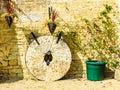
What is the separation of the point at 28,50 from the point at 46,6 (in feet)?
3.93

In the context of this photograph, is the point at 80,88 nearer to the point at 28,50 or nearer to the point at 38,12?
the point at 28,50

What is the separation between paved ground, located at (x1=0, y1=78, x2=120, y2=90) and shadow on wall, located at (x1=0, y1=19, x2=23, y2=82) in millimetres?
300

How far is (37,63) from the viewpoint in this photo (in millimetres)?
7734

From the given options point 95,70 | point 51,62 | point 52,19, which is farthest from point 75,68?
point 52,19

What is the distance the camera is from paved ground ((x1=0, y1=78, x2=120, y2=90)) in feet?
23.5

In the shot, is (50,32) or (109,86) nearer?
(109,86)

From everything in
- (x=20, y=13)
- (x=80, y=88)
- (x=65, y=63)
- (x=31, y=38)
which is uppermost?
(x=20, y=13)

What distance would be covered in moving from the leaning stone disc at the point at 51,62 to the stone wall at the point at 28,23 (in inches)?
9.7

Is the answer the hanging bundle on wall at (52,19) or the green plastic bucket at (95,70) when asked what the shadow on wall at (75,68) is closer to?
the green plastic bucket at (95,70)

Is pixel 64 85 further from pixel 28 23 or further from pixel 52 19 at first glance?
pixel 28 23

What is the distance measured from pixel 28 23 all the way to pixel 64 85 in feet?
5.95

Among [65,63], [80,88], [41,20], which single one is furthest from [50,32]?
[80,88]

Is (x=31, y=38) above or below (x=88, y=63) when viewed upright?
above

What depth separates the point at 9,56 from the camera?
790 centimetres
